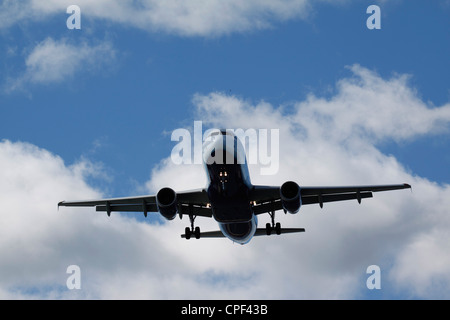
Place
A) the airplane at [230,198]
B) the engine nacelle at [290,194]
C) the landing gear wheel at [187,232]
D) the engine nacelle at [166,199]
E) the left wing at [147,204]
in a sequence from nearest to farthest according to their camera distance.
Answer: the airplane at [230,198]
the engine nacelle at [290,194]
the engine nacelle at [166,199]
the left wing at [147,204]
the landing gear wheel at [187,232]

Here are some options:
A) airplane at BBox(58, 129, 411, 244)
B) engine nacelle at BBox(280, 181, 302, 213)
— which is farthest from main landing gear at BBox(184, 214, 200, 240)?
engine nacelle at BBox(280, 181, 302, 213)

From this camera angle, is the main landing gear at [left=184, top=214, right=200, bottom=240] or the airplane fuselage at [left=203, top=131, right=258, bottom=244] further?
the main landing gear at [left=184, top=214, right=200, bottom=240]

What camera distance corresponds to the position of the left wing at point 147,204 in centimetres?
3447

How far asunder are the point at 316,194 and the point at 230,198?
6495 millimetres

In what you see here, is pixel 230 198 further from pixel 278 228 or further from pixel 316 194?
pixel 278 228

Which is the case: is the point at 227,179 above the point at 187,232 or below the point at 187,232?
above

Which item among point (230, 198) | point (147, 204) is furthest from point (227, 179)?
point (147, 204)

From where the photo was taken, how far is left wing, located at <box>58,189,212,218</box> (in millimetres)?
34469

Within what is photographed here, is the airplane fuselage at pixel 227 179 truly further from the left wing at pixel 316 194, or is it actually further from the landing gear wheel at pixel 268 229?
the landing gear wheel at pixel 268 229

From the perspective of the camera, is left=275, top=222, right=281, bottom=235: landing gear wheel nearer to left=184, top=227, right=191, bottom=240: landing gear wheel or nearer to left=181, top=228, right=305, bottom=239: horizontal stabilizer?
left=181, top=228, right=305, bottom=239: horizontal stabilizer

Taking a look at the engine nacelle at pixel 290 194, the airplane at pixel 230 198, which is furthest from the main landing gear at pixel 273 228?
the engine nacelle at pixel 290 194

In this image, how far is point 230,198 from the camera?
100 ft
